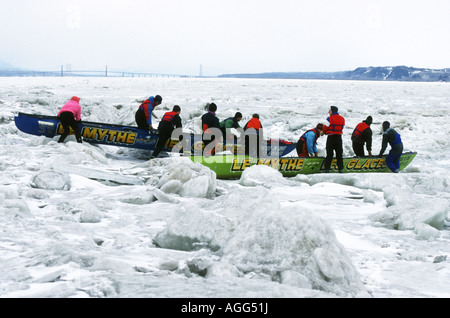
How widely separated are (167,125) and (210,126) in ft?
3.28

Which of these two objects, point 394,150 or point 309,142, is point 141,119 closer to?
point 309,142

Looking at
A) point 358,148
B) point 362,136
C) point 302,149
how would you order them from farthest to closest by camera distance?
point 358,148 → point 362,136 → point 302,149

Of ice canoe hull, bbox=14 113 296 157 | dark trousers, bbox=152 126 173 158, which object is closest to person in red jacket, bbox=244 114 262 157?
ice canoe hull, bbox=14 113 296 157

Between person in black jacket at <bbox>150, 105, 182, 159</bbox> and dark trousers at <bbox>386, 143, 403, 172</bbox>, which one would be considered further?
dark trousers at <bbox>386, 143, 403, 172</bbox>

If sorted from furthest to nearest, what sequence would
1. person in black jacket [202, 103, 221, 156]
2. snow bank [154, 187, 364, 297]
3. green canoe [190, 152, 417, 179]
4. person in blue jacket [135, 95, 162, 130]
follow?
person in blue jacket [135, 95, 162, 130]
person in black jacket [202, 103, 221, 156]
green canoe [190, 152, 417, 179]
snow bank [154, 187, 364, 297]

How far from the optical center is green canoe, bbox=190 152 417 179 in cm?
880

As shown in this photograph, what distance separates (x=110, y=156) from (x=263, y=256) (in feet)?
24.8

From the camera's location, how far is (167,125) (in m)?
9.80

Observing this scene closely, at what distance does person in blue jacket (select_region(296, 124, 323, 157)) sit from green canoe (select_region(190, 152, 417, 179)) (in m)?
0.37

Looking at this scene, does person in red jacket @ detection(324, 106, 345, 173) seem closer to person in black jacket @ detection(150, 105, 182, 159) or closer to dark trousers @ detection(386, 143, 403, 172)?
dark trousers @ detection(386, 143, 403, 172)

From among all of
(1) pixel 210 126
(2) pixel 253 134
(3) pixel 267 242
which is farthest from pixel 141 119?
(3) pixel 267 242

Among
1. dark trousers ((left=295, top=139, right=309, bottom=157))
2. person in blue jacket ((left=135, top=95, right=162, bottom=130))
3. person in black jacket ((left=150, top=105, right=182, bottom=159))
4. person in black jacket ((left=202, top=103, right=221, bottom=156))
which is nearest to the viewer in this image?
person in black jacket ((left=202, top=103, right=221, bottom=156))

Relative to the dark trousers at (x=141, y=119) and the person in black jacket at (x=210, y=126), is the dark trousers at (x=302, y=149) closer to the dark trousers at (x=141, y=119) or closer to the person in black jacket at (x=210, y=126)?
the person in black jacket at (x=210, y=126)
